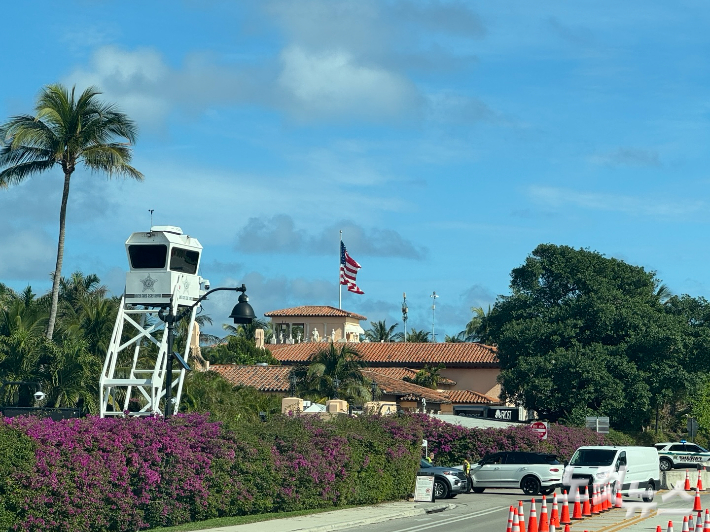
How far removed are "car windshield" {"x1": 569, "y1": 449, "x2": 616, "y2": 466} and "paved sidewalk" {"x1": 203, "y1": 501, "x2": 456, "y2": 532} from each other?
4514 mm

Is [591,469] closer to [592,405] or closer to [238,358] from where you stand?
[592,405]

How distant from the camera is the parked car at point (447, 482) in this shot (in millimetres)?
33656

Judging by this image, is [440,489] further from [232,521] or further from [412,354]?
[412,354]

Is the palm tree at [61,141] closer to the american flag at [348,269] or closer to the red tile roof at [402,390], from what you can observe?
the red tile roof at [402,390]

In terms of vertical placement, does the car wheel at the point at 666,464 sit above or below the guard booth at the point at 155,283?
below

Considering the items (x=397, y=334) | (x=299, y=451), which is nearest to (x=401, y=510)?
(x=299, y=451)

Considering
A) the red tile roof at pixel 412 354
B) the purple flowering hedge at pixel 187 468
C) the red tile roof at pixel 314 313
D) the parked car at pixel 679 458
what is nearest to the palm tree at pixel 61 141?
the purple flowering hedge at pixel 187 468

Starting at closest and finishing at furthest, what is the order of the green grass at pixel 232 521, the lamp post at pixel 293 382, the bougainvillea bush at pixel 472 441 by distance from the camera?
the green grass at pixel 232 521, the bougainvillea bush at pixel 472 441, the lamp post at pixel 293 382

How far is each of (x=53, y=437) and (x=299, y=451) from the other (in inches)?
330

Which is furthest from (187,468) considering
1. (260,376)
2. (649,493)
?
(260,376)

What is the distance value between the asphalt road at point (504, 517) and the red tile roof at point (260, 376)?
31134 mm

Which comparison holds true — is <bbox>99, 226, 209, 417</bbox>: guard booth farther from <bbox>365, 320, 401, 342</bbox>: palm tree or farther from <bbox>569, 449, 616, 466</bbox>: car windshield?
<bbox>365, 320, 401, 342</bbox>: palm tree

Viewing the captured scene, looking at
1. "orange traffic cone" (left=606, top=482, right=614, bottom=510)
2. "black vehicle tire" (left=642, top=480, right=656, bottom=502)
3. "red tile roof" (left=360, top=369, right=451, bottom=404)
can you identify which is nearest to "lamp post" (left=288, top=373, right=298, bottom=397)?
"red tile roof" (left=360, top=369, right=451, bottom=404)

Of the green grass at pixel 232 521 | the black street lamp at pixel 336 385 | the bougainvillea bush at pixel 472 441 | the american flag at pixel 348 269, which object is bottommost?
the green grass at pixel 232 521
